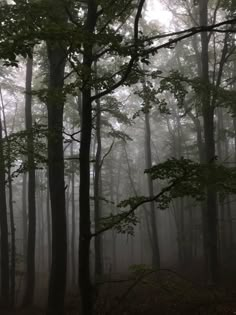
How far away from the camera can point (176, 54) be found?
68.7 ft

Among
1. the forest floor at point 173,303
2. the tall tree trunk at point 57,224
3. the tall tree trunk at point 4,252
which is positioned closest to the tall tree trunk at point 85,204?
the forest floor at point 173,303

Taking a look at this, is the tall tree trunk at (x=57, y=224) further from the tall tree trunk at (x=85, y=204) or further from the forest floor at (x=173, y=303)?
the tall tree trunk at (x=85, y=204)

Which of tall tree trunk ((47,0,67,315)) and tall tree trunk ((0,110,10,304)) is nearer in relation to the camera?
tall tree trunk ((47,0,67,315))

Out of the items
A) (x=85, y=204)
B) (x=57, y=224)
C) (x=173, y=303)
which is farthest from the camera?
(x=173, y=303)

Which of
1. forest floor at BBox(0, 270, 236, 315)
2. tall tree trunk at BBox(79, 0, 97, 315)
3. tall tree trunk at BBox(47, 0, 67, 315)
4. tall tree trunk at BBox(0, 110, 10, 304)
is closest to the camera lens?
tall tree trunk at BBox(79, 0, 97, 315)

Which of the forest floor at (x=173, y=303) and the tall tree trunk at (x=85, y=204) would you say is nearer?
the tall tree trunk at (x=85, y=204)

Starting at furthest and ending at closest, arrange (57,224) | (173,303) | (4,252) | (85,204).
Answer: (4,252)
(173,303)
(57,224)
(85,204)

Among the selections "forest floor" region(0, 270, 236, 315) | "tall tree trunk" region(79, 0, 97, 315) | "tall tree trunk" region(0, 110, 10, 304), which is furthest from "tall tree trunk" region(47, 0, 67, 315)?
"tall tree trunk" region(0, 110, 10, 304)

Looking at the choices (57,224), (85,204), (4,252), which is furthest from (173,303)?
(4,252)

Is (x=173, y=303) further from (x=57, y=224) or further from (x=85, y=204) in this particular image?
(x=85, y=204)

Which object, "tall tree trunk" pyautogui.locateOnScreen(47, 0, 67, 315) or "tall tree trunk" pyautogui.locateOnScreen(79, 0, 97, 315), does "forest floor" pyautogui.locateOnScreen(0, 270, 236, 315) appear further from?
"tall tree trunk" pyautogui.locateOnScreen(79, 0, 97, 315)

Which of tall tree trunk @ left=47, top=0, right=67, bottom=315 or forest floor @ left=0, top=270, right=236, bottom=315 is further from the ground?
tall tree trunk @ left=47, top=0, right=67, bottom=315

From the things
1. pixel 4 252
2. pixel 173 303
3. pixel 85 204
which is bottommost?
pixel 173 303

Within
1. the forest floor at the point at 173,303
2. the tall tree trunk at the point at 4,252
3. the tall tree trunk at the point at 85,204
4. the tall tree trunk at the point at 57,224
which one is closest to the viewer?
the tall tree trunk at the point at 85,204
